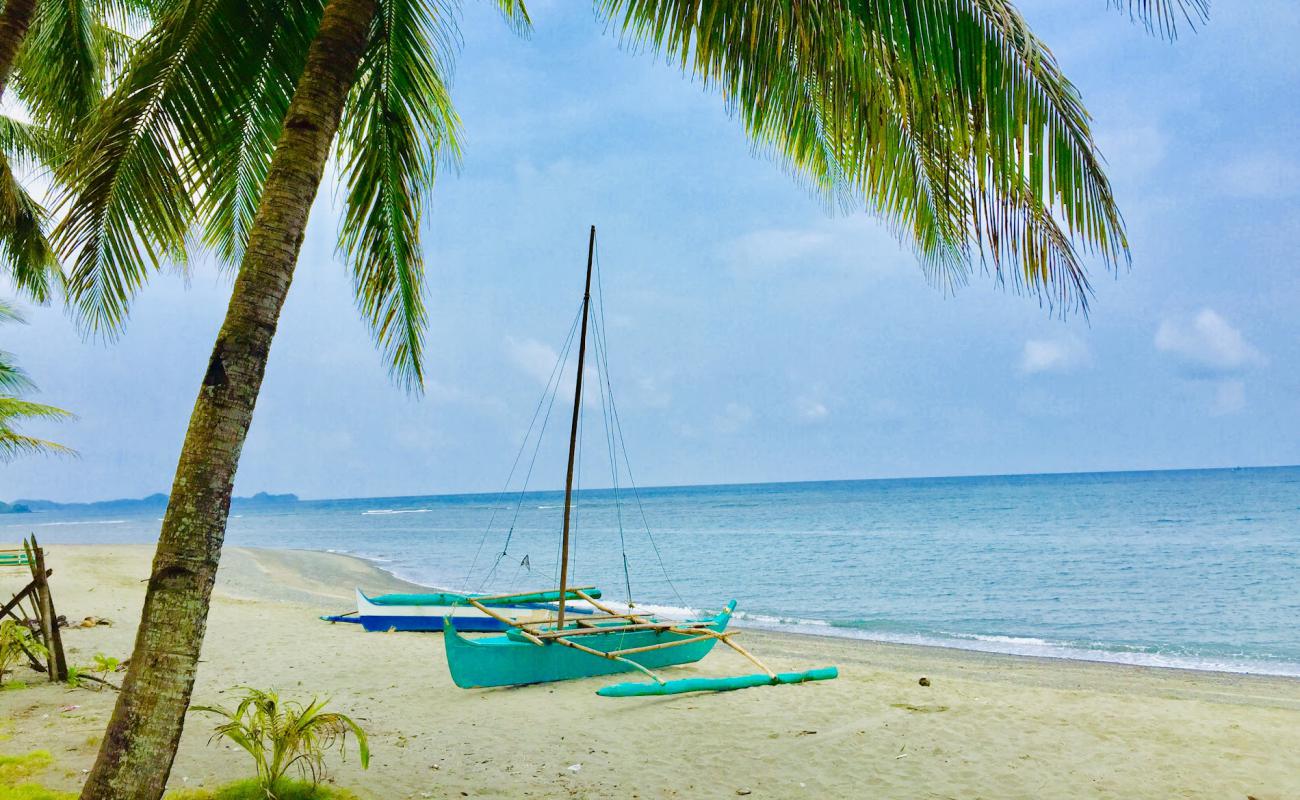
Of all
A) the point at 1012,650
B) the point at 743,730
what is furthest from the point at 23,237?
the point at 1012,650

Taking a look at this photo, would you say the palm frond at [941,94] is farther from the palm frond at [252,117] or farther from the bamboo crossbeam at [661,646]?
the bamboo crossbeam at [661,646]

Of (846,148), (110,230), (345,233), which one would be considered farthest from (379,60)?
(846,148)

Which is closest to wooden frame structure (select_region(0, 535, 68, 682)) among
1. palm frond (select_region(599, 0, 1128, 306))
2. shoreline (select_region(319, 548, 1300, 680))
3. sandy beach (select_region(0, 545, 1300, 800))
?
sandy beach (select_region(0, 545, 1300, 800))

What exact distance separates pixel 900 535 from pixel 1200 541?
37.7ft

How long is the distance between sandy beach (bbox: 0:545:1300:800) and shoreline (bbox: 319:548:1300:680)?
73cm

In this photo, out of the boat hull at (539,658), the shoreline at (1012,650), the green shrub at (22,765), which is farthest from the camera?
the shoreline at (1012,650)

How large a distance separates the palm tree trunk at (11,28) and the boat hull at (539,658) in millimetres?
5180

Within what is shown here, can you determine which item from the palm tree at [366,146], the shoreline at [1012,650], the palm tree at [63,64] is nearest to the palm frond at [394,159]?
the palm tree at [366,146]

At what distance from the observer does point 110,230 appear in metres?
4.68

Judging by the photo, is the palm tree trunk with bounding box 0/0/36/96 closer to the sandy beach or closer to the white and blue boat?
the sandy beach

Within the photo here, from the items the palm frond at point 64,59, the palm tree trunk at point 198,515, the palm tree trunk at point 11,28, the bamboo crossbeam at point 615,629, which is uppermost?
the palm frond at point 64,59

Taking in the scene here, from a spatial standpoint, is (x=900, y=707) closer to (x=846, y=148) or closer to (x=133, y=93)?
(x=846, y=148)

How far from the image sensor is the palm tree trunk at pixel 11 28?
4.84m

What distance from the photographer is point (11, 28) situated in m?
4.86
